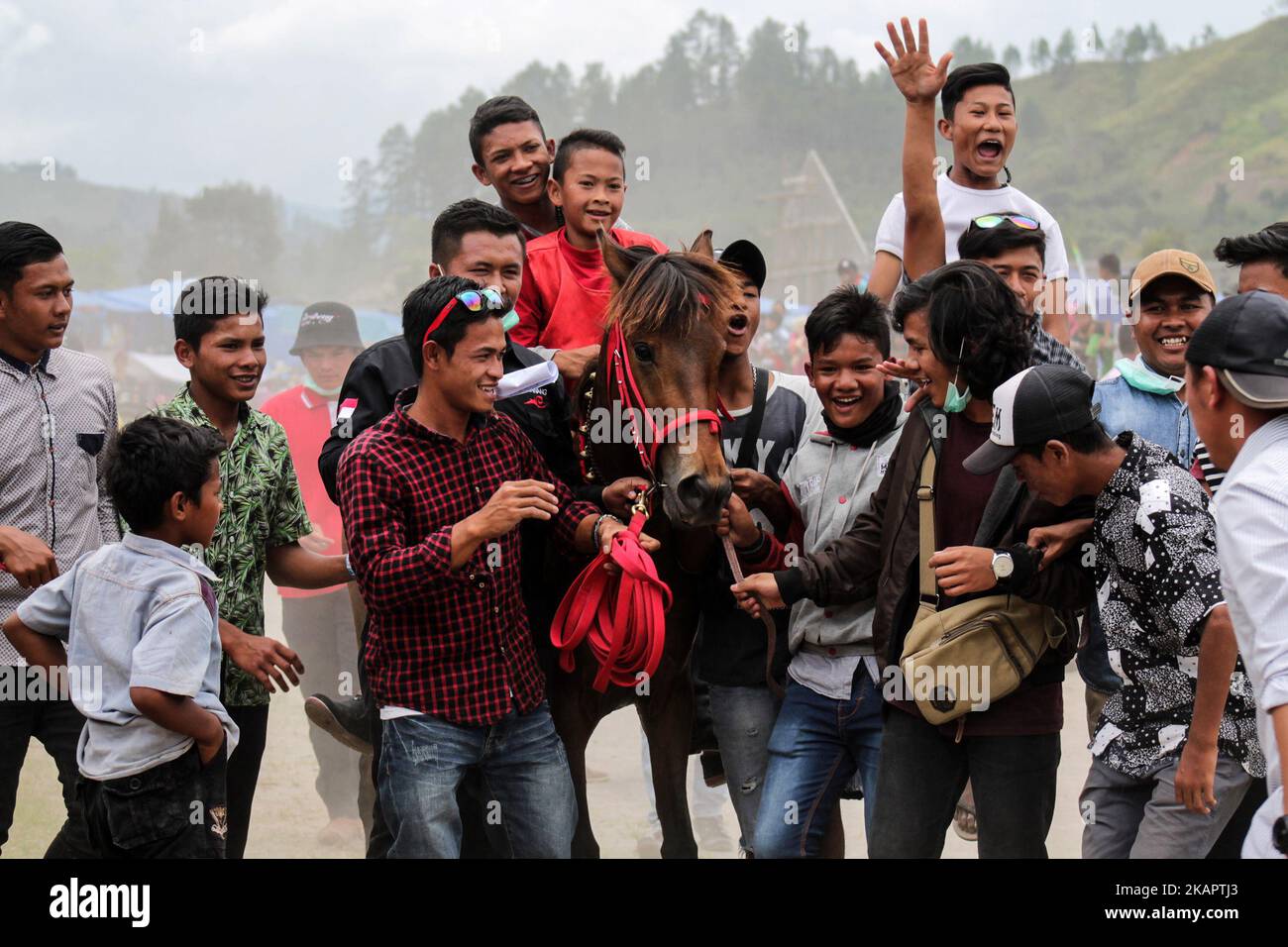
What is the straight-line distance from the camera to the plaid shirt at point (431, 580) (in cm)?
366

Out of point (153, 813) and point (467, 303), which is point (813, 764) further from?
point (153, 813)

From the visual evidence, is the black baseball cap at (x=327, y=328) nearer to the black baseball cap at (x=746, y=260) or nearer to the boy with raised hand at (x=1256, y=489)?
the black baseball cap at (x=746, y=260)

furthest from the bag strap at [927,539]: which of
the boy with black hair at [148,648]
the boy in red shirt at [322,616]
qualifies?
the boy in red shirt at [322,616]

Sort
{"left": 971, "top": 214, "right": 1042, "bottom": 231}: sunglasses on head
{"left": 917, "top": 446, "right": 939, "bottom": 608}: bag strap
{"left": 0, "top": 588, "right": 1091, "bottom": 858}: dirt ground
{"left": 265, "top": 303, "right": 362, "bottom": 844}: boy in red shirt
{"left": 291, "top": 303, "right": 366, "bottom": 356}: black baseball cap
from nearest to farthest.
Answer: {"left": 917, "top": 446, "right": 939, "bottom": 608}: bag strap < {"left": 971, "top": 214, "right": 1042, "bottom": 231}: sunglasses on head < {"left": 0, "top": 588, "right": 1091, "bottom": 858}: dirt ground < {"left": 265, "top": 303, "right": 362, "bottom": 844}: boy in red shirt < {"left": 291, "top": 303, "right": 366, "bottom": 356}: black baseball cap

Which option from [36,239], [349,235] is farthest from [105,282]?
[36,239]

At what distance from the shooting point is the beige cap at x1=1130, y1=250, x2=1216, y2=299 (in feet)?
15.2

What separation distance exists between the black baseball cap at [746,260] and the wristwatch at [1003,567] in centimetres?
152

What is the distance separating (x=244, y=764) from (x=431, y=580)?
1.36 m

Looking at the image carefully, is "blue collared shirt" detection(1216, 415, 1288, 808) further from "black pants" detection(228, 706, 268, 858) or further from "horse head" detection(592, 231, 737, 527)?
"black pants" detection(228, 706, 268, 858)

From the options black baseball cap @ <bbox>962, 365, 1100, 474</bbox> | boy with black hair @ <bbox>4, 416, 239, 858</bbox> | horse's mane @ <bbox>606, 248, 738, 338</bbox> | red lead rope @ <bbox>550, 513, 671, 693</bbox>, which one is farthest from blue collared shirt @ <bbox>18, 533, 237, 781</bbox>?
black baseball cap @ <bbox>962, 365, 1100, 474</bbox>

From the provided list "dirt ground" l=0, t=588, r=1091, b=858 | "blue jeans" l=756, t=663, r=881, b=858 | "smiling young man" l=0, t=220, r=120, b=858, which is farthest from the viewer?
"dirt ground" l=0, t=588, r=1091, b=858

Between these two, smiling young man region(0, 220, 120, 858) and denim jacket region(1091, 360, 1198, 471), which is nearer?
smiling young man region(0, 220, 120, 858)

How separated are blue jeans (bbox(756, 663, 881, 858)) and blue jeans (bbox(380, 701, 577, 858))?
68 cm
